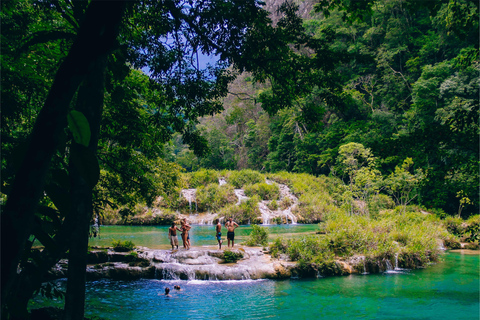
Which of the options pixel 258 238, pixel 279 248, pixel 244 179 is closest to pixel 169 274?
pixel 279 248

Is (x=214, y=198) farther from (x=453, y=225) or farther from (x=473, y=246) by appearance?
(x=473, y=246)

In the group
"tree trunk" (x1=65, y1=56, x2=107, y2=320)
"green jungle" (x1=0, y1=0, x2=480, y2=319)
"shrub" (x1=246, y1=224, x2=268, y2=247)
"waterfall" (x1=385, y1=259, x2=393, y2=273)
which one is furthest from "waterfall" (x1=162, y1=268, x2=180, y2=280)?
"tree trunk" (x1=65, y1=56, x2=107, y2=320)

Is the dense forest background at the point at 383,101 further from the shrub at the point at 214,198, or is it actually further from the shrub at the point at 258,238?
the shrub at the point at 258,238

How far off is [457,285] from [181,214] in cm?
1906

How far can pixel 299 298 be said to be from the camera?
28.1 ft

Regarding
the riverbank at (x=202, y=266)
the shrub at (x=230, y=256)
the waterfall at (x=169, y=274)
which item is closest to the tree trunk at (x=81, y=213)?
the riverbank at (x=202, y=266)

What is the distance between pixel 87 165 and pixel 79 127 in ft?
0.36

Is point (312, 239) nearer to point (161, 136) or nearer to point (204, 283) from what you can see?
point (204, 283)

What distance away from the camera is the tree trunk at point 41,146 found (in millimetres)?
757

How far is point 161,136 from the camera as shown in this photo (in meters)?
6.01

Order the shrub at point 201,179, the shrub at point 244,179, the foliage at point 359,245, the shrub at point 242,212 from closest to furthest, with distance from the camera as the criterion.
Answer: the foliage at point 359,245
the shrub at point 242,212
the shrub at point 201,179
the shrub at point 244,179

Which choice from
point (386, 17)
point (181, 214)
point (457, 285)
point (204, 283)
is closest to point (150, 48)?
point (204, 283)

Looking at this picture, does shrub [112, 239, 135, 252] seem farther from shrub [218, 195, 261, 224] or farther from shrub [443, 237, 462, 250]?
shrub [443, 237, 462, 250]

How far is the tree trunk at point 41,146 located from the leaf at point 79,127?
25 millimetres
